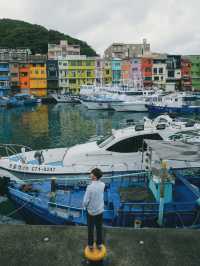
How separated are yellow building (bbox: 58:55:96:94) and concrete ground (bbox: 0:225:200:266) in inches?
3663

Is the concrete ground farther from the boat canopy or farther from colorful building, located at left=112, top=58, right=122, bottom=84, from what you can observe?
colorful building, located at left=112, top=58, right=122, bottom=84

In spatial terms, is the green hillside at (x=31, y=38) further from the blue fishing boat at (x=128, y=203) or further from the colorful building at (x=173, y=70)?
the blue fishing boat at (x=128, y=203)

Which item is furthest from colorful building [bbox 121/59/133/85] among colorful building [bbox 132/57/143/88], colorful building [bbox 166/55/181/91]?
colorful building [bbox 166/55/181/91]

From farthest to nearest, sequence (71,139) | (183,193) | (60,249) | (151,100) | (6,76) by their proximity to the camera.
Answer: (6,76) → (151,100) → (71,139) → (183,193) → (60,249)

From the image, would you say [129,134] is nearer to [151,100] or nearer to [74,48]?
[151,100]

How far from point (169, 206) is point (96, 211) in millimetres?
4670

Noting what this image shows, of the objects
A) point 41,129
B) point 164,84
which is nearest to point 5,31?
point 164,84

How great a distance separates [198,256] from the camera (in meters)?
Answer: 6.59

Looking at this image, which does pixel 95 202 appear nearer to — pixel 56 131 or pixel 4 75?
pixel 56 131

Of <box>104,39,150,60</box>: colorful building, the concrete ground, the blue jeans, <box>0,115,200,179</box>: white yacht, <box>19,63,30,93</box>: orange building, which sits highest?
<box>104,39,150,60</box>: colorful building

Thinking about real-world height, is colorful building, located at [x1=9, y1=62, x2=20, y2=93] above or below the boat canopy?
above

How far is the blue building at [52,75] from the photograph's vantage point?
97.8 m

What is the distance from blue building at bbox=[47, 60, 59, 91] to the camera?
97.8m

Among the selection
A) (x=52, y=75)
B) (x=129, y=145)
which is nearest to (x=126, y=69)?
(x=52, y=75)
